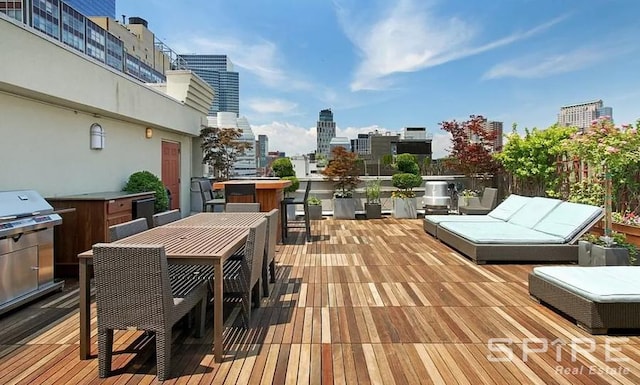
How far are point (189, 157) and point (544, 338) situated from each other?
9.23 m

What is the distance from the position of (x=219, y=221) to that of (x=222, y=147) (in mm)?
6626

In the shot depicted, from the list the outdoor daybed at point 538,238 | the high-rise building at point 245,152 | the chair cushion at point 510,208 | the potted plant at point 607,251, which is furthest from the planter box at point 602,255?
the high-rise building at point 245,152

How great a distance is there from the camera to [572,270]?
11.4 ft

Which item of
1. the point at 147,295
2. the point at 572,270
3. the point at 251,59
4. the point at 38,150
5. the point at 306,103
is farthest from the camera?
the point at 306,103

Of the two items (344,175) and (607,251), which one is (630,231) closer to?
(607,251)

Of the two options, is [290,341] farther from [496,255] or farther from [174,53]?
[174,53]

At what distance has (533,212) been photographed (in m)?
6.18

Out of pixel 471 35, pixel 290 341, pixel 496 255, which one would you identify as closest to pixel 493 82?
pixel 471 35

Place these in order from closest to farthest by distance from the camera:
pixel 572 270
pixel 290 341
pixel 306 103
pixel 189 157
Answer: pixel 290 341 < pixel 572 270 < pixel 189 157 < pixel 306 103

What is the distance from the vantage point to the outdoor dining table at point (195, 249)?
2.38 meters

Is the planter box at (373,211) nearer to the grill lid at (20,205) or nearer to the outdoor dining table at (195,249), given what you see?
the outdoor dining table at (195,249)

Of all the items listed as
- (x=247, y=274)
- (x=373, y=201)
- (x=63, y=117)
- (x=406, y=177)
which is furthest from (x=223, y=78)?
(x=247, y=274)

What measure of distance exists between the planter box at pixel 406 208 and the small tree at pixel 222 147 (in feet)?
14.6

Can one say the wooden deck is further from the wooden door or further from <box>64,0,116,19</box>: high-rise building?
the wooden door
